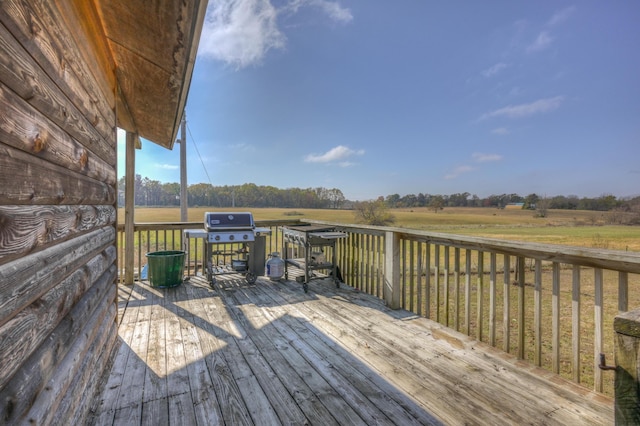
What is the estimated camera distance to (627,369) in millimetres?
668

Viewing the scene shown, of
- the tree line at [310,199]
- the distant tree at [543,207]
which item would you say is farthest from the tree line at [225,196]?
the distant tree at [543,207]

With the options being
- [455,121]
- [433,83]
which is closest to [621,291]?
[433,83]

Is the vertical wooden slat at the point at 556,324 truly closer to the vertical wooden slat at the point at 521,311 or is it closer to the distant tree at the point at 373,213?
the vertical wooden slat at the point at 521,311

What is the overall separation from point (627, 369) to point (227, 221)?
4292 millimetres

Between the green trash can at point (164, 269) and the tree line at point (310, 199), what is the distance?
3.55 feet

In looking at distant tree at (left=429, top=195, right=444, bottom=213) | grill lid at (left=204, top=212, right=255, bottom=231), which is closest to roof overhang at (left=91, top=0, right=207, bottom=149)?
grill lid at (left=204, top=212, right=255, bottom=231)

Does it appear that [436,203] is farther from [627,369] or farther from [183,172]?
[627,369]

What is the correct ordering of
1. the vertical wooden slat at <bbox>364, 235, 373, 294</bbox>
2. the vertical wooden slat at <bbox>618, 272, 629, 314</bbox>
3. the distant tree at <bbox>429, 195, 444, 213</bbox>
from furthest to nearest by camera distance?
the distant tree at <bbox>429, 195, 444, 213</bbox>, the vertical wooden slat at <bbox>364, 235, 373, 294</bbox>, the vertical wooden slat at <bbox>618, 272, 629, 314</bbox>

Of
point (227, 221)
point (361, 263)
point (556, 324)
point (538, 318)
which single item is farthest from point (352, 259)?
point (556, 324)

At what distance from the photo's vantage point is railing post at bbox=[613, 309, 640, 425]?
65 centimetres

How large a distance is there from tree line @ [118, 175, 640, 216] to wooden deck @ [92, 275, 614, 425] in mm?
2475

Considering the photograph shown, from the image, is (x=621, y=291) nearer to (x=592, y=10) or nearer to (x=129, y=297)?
(x=129, y=297)

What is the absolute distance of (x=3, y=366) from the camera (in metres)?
0.78

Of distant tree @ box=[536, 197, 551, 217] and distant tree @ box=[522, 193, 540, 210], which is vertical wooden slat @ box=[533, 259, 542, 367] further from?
distant tree @ box=[522, 193, 540, 210]
